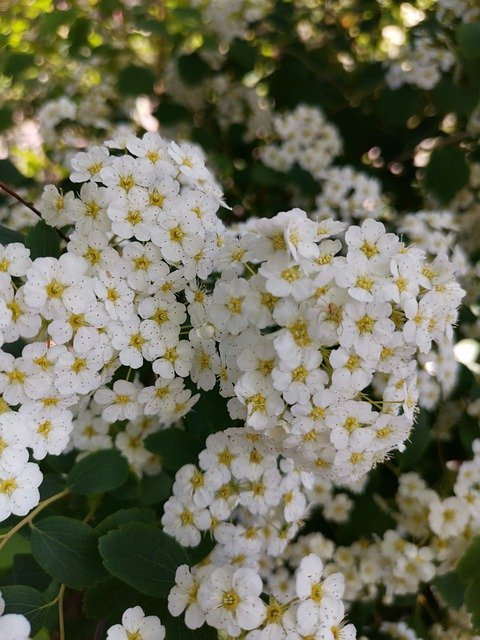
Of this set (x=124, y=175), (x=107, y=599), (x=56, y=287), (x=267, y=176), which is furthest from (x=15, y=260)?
(x=267, y=176)

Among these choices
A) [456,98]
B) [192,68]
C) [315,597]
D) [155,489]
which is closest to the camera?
[315,597]

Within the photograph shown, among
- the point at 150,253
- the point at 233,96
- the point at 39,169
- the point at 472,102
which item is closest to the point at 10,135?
the point at 39,169

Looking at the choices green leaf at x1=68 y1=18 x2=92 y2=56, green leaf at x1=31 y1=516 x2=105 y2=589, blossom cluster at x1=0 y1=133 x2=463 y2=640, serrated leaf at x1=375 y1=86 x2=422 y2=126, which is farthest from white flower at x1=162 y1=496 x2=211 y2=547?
green leaf at x1=68 y1=18 x2=92 y2=56

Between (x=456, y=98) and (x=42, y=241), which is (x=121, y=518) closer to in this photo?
(x=42, y=241)

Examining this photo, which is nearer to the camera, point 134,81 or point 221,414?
point 221,414

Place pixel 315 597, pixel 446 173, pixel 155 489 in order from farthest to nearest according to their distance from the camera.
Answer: pixel 446 173
pixel 155 489
pixel 315 597
